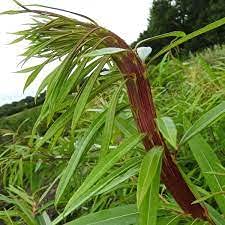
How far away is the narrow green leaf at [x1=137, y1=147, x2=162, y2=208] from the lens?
2.79 ft

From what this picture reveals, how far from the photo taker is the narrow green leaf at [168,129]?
34.7 inches

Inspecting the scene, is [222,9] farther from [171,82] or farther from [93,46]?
[93,46]

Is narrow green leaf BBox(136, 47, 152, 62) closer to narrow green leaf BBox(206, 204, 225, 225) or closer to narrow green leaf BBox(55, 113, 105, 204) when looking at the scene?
narrow green leaf BBox(55, 113, 105, 204)

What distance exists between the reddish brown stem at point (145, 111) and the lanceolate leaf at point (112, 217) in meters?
0.10

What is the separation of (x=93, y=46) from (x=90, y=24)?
57mm

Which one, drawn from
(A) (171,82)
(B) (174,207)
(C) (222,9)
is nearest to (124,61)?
→ (B) (174,207)

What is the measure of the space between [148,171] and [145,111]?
140 millimetres

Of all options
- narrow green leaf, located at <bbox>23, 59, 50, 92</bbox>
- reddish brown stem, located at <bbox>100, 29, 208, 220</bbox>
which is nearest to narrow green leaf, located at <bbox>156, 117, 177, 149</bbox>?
reddish brown stem, located at <bbox>100, 29, 208, 220</bbox>

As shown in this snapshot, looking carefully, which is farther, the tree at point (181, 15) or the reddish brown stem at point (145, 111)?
the tree at point (181, 15)

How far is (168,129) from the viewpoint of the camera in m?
0.92

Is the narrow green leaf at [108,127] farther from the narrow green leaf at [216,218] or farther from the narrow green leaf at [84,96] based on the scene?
the narrow green leaf at [216,218]

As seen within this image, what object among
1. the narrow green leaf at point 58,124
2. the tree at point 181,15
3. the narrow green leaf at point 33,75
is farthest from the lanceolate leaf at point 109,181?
the tree at point 181,15

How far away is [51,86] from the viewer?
100 cm

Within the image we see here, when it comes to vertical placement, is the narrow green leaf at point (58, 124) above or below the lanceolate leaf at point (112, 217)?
above
